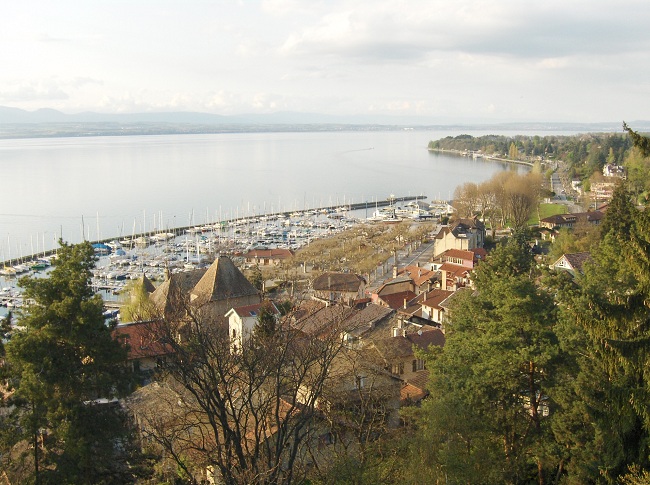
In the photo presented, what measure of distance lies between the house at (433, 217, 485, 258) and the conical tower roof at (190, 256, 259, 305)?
13617 millimetres

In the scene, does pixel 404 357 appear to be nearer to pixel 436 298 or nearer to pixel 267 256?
pixel 436 298

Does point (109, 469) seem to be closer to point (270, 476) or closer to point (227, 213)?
point (270, 476)

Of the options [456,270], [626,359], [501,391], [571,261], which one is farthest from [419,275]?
[626,359]

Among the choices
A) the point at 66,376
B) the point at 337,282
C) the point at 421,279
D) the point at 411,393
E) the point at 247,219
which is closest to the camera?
the point at 66,376

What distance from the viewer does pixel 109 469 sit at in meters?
7.13

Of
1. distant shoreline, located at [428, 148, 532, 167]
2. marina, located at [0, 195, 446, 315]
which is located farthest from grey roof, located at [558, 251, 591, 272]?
distant shoreline, located at [428, 148, 532, 167]

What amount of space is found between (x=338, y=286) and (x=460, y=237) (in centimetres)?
879

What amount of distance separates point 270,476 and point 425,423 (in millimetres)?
2406

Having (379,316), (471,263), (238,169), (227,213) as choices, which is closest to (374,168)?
(238,169)

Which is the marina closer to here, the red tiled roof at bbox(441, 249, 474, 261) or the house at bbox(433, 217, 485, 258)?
the red tiled roof at bbox(441, 249, 474, 261)

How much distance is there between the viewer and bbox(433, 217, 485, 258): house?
27312 mm

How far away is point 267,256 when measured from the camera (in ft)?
103

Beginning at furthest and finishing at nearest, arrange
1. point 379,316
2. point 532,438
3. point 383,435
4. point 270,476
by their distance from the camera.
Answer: point 379,316 < point 383,435 < point 532,438 < point 270,476

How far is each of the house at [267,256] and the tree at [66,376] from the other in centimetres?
2315
